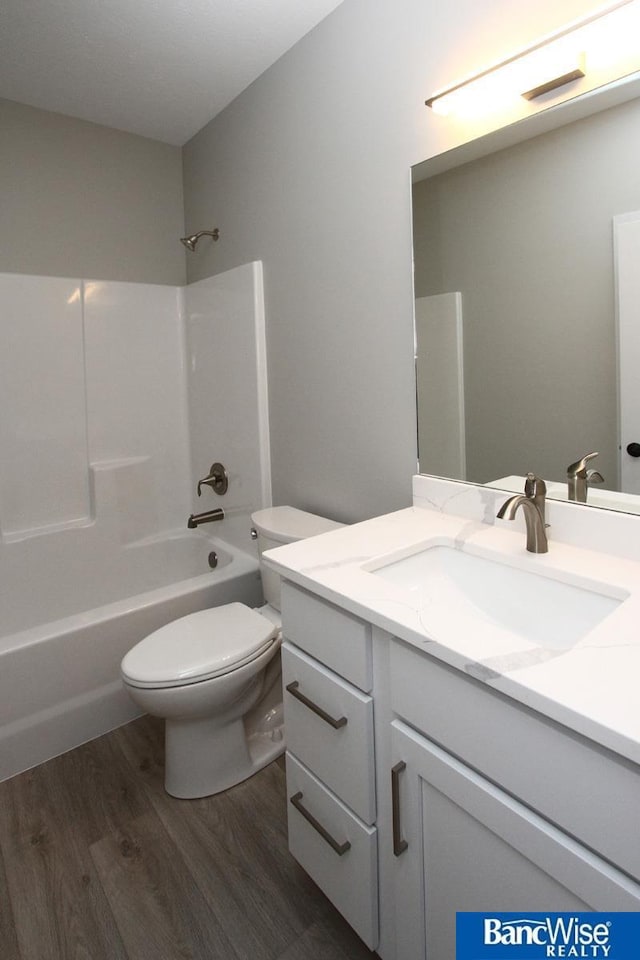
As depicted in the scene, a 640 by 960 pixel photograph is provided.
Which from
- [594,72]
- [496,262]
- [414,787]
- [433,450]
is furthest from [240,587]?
[594,72]

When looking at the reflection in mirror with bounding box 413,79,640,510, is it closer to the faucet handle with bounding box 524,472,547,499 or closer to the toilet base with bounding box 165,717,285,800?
the faucet handle with bounding box 524,472,547,499

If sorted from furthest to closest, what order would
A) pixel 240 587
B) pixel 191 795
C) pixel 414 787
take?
pixel 240 587 < pixel 191 795 < pixel 414 787

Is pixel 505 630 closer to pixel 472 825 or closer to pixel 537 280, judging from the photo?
pixel 472 825

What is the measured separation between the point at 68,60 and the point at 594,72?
1.82 meters

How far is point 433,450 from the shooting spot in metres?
1.54

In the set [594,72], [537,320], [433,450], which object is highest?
[594,72]

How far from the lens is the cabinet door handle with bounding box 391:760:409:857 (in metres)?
0.92

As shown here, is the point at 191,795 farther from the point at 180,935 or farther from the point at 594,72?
the point at 594,72

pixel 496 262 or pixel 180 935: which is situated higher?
pixel 496 262

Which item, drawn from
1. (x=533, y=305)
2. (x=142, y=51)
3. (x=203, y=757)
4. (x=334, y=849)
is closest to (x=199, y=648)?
(x=203, y=757)

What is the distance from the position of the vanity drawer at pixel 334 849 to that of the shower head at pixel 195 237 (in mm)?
2177

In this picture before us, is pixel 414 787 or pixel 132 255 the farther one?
pixel 132 255

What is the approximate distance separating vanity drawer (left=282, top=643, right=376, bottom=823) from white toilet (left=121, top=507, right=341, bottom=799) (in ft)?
1.24

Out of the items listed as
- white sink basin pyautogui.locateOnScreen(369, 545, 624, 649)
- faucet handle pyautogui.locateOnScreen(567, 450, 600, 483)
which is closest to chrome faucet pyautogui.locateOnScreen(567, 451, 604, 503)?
faucet handle pyautogui.locateOnScreen(567, 450, 600, 483)
